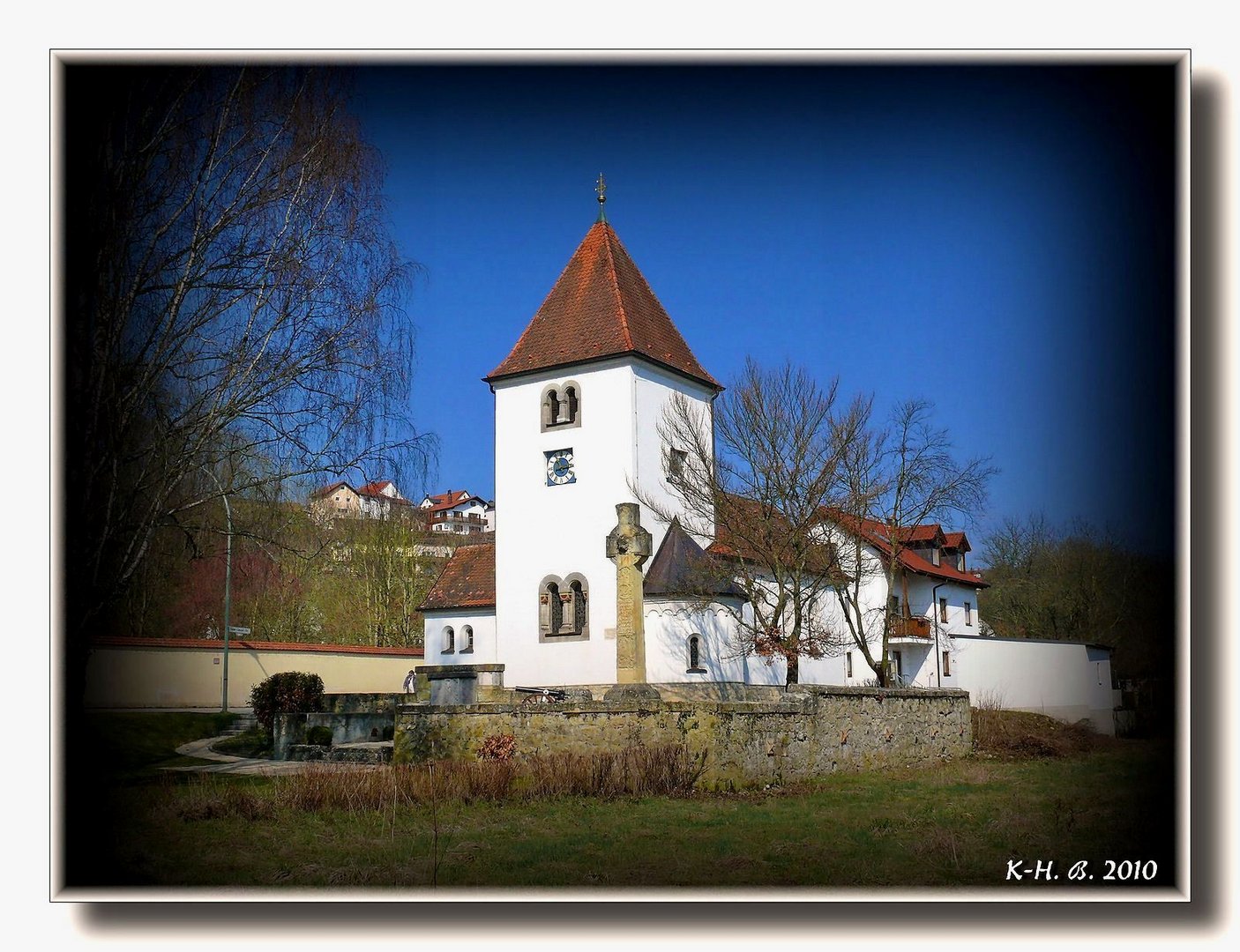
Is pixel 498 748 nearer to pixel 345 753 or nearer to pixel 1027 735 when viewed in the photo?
pixel 345 753

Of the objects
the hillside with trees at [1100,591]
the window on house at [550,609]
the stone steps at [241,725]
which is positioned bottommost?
the stone steps at [241,725]

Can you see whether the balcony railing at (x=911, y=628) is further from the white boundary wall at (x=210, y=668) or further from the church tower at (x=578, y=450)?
the white boundary wall at (x=210, y=668)

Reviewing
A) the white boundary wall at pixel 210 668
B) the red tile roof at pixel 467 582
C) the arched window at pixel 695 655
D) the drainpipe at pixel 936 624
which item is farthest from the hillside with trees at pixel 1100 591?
the red tile roof at pixel 467 582

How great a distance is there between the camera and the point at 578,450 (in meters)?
25.6

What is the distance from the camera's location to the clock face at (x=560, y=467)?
25625 millimetres

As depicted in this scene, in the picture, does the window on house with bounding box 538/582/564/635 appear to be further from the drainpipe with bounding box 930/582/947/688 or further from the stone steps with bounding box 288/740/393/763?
the drainpipe with bounding box 930/582/947/688

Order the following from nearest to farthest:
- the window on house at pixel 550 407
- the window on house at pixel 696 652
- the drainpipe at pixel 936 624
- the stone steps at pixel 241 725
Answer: the stone steps at pixel 241 725 < the window on house at pixel 696 652 < the window on house at pixel 550 407 < the drainpipe at pixel 936 624

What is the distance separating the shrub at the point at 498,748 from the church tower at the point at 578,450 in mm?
12314

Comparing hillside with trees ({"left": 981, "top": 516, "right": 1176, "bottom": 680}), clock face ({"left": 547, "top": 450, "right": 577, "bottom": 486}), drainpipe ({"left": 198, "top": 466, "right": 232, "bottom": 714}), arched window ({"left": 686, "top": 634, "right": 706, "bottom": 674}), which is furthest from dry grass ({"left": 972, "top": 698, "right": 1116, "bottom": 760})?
clock face ({"left": 547, "top": 450, "right": 577, "bottom": 486})

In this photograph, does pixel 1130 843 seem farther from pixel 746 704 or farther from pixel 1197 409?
pixel 746 704

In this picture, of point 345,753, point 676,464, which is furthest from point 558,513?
point 345,753

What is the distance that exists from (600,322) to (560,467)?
3376mm

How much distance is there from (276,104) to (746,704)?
7571 millimetres

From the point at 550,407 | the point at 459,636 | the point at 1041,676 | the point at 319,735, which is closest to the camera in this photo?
the point at 1041,676
